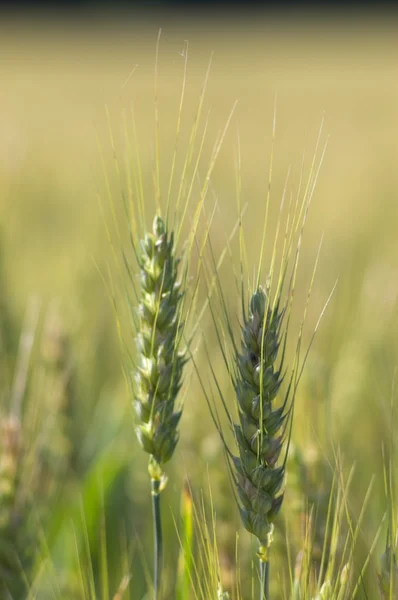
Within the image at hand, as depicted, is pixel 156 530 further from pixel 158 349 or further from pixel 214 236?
pixel 214 236

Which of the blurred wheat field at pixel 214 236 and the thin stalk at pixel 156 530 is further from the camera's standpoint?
the blurred wheat field at pixel 214 236

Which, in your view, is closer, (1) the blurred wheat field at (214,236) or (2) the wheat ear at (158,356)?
(2) the wheat ear at (158,356)

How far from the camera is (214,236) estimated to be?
1952 millimetres

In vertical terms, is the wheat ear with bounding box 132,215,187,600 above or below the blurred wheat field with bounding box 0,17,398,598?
above

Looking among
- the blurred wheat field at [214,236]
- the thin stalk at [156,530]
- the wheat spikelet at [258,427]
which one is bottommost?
the blurred wheat field at [214,236]

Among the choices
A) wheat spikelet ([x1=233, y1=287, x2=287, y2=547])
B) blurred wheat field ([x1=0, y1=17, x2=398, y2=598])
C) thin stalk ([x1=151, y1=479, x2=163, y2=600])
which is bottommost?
blurred wheat field ([x1=0, y1=17, x2=398, y2=598])

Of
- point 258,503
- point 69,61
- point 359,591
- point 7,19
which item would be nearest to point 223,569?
point 359,591

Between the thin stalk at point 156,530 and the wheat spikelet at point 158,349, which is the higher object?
the wheat spikelet at point 158,349

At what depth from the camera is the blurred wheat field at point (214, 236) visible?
98 centimetres

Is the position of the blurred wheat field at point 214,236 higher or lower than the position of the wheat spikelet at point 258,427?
lower

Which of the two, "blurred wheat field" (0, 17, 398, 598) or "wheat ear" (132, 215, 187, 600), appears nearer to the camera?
"wheat ear" (132, 215, 187, 600)

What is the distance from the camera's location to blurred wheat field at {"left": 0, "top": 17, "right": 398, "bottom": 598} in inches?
38.6

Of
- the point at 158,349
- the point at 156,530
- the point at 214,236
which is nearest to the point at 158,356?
the point at 158,349

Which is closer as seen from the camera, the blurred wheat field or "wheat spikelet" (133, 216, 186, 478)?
"wheat spikelet" (133, 216, 186, 478)
